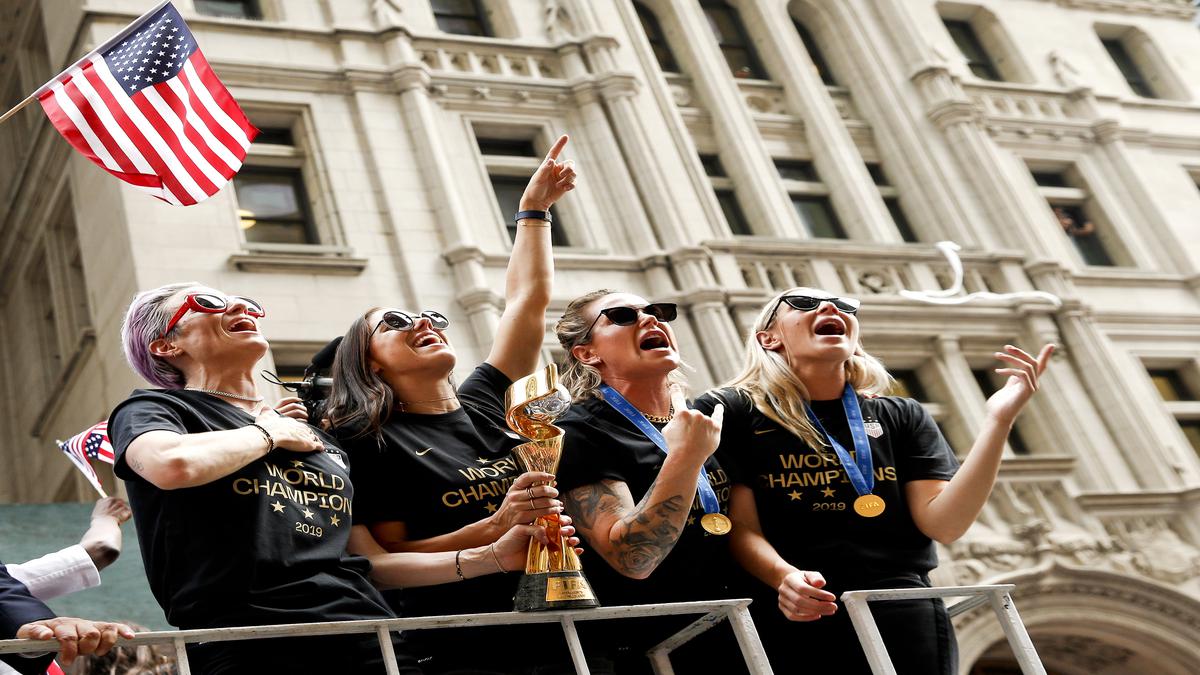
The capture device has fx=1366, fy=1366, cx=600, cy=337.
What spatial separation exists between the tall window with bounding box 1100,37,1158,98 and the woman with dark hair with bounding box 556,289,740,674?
2148 cm

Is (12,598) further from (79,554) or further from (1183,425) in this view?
(1183,425)

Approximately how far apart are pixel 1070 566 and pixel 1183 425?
4.50 meters

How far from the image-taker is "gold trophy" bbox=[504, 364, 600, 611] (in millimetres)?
3814

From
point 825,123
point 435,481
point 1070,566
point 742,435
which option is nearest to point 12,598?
point 435,481

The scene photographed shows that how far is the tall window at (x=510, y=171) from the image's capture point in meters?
17.1

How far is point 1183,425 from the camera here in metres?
19.3

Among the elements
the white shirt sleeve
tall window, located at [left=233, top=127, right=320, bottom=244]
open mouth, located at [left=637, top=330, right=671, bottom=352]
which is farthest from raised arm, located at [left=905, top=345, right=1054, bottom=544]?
tall window, located at [left=233, top=127, right=320, bottom=244]

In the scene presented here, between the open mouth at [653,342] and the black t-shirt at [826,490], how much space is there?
25 cm

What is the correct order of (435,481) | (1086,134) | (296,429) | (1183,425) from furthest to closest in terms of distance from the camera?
(1086,134), (1183,425), (435,481), (296,429)

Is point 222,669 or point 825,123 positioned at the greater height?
point 825,123

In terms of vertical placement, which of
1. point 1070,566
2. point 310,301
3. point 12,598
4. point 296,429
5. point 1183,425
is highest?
point 310,301

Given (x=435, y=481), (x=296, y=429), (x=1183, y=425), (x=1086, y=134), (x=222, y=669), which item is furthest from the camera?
(x=1086, y=134)

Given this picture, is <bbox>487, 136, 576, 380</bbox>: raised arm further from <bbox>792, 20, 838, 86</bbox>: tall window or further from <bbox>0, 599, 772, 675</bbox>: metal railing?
<bbox>792, 20, 838, 86</bbox>: tall window

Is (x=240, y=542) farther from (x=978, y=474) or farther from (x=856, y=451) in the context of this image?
(x=978, y=474)
